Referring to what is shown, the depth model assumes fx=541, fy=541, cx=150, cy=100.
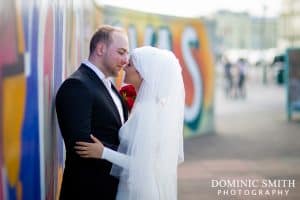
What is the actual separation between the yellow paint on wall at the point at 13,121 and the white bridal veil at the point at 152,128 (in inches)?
24.5

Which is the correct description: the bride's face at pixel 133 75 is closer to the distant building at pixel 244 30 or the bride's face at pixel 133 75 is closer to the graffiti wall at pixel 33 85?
the graffiti wall at pixel 33 85

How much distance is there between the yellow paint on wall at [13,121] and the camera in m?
2.27

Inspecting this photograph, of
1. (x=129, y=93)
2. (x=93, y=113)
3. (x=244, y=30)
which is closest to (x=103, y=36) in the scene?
(x=93, y=113)

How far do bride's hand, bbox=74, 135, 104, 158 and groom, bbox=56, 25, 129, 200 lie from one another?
0.10 ft

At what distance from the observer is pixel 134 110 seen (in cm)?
296

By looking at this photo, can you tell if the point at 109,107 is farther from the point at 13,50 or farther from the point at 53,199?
the point at 53,199

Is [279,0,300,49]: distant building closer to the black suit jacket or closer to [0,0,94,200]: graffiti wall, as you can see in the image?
[0,0,94,200]: graffiti wall

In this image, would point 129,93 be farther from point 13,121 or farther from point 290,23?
point 290,23

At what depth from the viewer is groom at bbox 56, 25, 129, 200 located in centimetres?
272

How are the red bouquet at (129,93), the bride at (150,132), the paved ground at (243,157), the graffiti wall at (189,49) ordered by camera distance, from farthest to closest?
1. the graffiti wall at (189,49)
2. the paved ground at (243,157)
3. the red bouquet at (129,93)
4. the bride at (150,132)

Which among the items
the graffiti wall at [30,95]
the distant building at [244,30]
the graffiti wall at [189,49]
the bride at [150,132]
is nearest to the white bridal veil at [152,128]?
the bride at [150,132]

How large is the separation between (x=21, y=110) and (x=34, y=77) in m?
0.31

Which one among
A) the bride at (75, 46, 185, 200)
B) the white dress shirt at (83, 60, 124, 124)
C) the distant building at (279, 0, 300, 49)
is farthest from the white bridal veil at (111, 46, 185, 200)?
the distant building at (279, 0, 300, 49)

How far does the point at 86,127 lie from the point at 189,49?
8.12m
